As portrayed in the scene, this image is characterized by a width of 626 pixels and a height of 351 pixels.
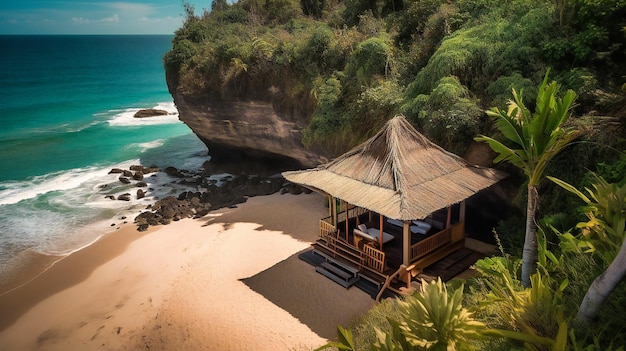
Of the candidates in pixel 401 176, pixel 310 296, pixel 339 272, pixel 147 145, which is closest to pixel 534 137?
pixel 401 176

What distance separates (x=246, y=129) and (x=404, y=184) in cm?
1497

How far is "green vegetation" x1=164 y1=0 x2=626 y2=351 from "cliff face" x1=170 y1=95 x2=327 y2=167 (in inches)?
22.5

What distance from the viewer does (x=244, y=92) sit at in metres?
23.1

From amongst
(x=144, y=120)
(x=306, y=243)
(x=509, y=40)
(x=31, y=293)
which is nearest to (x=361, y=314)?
(x=306, y=243)

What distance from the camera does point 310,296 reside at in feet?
39.1

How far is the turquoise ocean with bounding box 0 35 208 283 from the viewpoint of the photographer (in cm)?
1900

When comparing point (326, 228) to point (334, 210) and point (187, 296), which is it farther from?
point (187, 296)

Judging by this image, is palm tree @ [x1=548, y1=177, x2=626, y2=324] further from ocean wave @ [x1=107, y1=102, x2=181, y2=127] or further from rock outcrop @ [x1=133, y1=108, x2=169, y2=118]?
rock outcrop @ [x1=133, y1=108, x2=169, y2=118]

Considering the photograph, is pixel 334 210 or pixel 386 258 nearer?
pixel 386 258

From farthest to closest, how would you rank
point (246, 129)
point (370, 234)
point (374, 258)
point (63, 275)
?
point (246, 129) < point (63, 275) < point (370, 234) < point (374, 258)

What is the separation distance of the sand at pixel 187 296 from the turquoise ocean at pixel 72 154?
3007 millimetres

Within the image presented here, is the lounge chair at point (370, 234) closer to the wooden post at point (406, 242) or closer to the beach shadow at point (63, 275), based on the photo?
the wooden post at point (406, 242)

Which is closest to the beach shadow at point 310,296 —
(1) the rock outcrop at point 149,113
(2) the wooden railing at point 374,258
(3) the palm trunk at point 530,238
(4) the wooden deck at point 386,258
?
(4) the wooden deck at point 386,258

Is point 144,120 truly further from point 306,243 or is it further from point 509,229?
point 509,229
